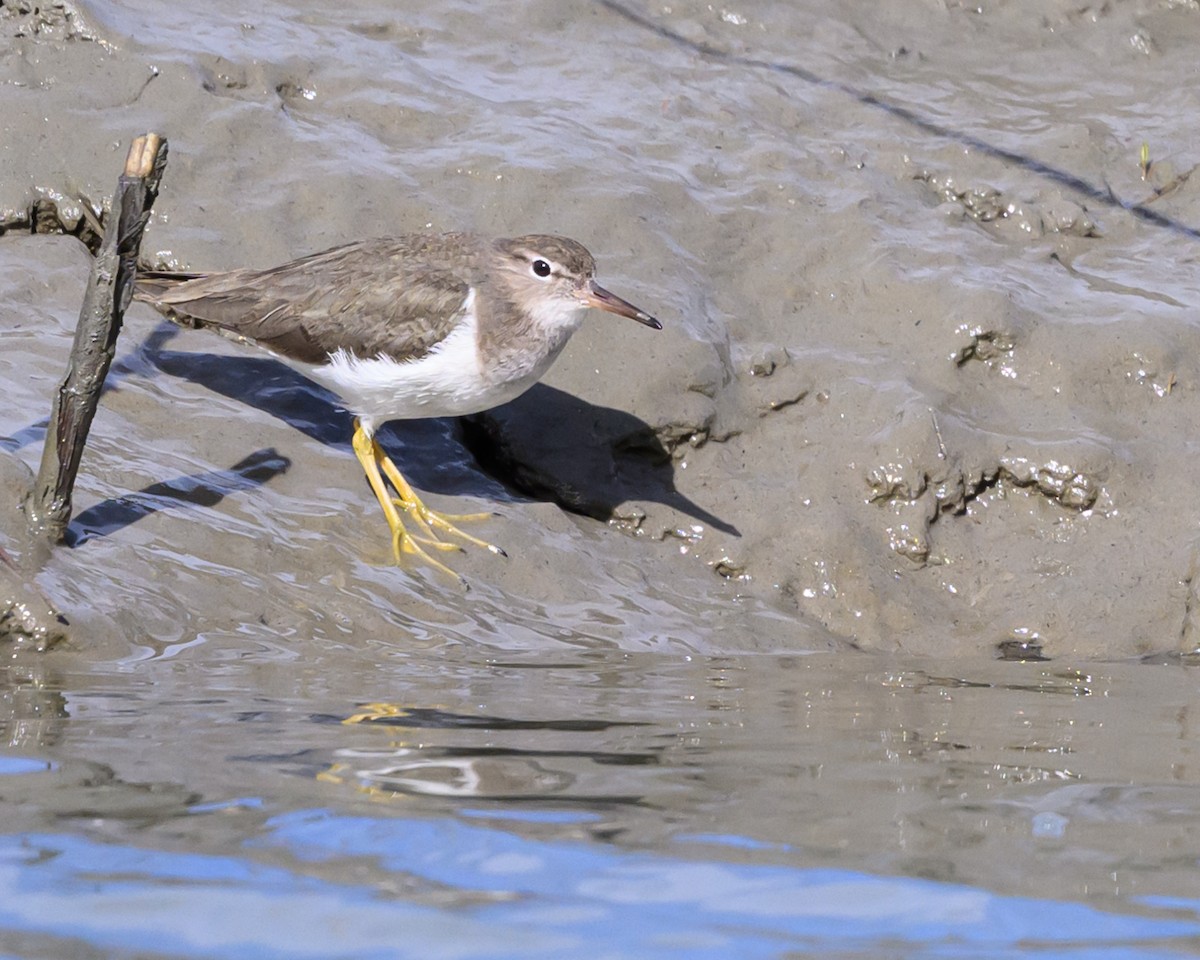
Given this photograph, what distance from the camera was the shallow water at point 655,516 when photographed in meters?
2.87

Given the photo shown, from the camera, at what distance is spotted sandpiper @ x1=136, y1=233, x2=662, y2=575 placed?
21.8 ft

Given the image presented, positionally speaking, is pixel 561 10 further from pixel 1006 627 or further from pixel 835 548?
pixel 1006 627

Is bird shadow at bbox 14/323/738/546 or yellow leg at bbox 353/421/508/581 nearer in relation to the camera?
yellow leg at bbox 353/421/508/581

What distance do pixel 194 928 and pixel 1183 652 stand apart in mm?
5284

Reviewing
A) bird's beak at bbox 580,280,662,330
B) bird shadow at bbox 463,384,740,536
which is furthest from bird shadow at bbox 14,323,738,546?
bird's beak at bbox 580,280,662,330

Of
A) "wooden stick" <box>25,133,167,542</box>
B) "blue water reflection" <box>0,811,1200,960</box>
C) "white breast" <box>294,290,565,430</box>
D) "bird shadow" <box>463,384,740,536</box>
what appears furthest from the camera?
"bird shadow" <box>463,384,740,536</box>

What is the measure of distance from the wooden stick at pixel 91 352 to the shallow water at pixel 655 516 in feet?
0.58

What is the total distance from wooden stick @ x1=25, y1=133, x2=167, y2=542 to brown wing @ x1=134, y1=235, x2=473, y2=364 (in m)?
1.41

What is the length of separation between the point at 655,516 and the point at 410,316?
1.62 meters

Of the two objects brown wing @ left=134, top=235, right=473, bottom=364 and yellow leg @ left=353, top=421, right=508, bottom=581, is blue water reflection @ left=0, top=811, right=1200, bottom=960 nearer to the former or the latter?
yellow leg @ left=353, top=421, right=508, bottom=581

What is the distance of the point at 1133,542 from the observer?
7.06 m

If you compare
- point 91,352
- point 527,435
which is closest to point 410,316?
point 527,435

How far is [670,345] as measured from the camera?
767 centimetres

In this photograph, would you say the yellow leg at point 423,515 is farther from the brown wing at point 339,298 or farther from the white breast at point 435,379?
the brown wing at point 339,298
